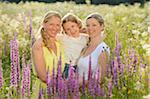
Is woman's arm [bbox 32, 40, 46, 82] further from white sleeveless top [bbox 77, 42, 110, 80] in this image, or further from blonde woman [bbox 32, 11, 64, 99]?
white sleeveless top [bbox 77, 42, 110, 80]

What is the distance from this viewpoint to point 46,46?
13.6ft

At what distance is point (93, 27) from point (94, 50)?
176mm

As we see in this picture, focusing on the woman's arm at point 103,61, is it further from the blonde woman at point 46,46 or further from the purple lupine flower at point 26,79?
the purple lupine flower at point 26,79

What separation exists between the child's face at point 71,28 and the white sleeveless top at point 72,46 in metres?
0.04

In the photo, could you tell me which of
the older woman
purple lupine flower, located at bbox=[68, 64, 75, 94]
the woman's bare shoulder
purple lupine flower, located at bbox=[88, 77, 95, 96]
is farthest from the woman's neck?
purple lupine flower, located at bbox=[68, 64, 75, 94]

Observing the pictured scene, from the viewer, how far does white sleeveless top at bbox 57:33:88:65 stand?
4082 mm

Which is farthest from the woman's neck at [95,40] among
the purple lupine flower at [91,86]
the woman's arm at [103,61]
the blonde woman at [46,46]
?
the purple lupine flower at [91,86]

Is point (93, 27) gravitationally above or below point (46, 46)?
above

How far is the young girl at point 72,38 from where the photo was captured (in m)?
4.03

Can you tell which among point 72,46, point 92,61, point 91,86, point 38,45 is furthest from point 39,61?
point 91,86

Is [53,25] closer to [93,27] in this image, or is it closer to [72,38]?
[72,38]

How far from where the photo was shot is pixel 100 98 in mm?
3793

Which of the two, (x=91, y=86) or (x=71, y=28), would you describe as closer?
(x=91, y=86)

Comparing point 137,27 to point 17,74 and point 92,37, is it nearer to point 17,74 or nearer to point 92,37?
point 92,37
